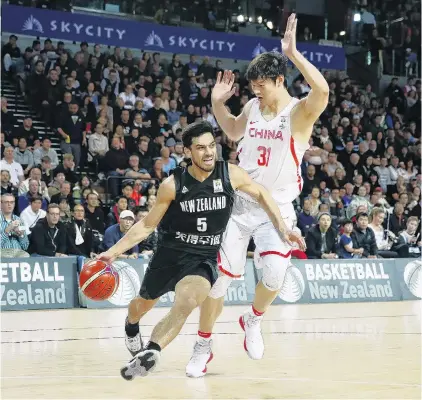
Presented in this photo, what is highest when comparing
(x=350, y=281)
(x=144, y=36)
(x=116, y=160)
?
(x=144, y=36)

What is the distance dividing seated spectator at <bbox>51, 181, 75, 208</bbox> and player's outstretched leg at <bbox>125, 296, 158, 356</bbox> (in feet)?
29.4

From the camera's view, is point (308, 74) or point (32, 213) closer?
point (308, 74)

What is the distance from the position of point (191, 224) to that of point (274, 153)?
116cm

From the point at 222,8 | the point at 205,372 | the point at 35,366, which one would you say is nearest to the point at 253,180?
the point at 205,372

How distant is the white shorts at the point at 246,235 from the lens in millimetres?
7887

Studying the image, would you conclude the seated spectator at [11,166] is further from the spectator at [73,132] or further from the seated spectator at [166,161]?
the seated spectator at [166,161]

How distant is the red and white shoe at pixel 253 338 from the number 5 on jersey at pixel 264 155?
1.51 metres

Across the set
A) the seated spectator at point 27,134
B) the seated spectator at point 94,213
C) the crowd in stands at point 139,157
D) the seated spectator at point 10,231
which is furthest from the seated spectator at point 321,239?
the seated spectator at point 27,134

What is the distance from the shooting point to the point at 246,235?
26.3 ft

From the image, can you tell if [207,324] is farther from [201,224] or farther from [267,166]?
[267,166]

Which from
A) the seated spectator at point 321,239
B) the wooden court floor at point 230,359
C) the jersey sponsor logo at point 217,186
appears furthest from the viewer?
the seated spectator at point 321,239

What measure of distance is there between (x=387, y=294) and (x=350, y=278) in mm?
935

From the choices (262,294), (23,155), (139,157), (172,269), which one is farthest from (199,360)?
(139,157)

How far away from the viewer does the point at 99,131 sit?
19.6 metres
